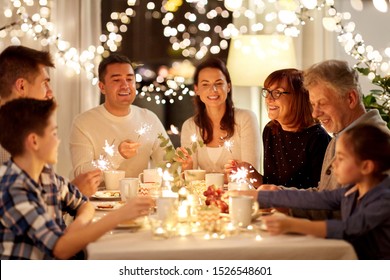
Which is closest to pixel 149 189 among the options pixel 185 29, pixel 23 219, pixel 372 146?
pixel 23 219

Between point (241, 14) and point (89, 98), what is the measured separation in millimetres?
1240

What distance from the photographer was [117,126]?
302 centimetres

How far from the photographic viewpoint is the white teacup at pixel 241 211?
5.76ft

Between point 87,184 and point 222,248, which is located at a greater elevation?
point 87,184

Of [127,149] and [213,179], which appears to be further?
[127,149]

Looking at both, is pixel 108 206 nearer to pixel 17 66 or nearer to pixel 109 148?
pixel 17 66

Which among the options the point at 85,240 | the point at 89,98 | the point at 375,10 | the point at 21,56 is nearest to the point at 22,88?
the point at 21,56

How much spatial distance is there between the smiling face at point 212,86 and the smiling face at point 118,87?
362mm

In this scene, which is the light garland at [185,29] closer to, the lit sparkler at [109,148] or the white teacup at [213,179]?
the lit sparkler at [109,148]

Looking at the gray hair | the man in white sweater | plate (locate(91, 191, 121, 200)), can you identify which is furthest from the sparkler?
the gray hair

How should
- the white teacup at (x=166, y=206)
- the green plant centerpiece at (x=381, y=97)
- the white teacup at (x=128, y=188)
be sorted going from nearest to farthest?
the white teacup at (x=166, y=206), the white teacup at (x=128, y=188), the green plant centerpiece at (x=381, y=97)

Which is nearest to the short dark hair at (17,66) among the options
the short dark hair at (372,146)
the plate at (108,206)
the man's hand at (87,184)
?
the man's hand at (87,184)

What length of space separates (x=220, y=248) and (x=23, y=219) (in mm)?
526
